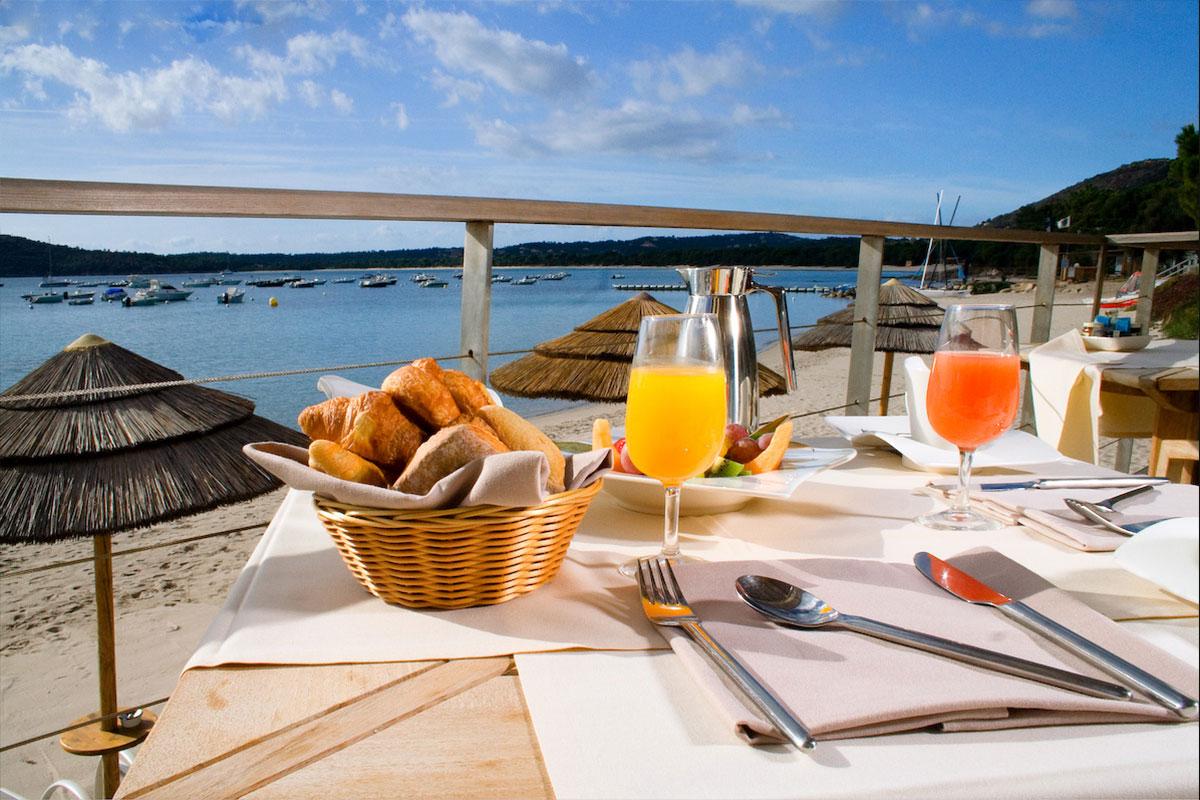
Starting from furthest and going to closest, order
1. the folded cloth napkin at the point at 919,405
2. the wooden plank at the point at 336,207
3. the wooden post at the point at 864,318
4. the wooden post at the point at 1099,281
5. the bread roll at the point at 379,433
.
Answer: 1. the wooden post at the point at 864,318
2. the wooden plank at the point at 336,207
3. the folded cloth napkin at the point at 919,405
4. the bread roll at the point at 379,433
5. the wooden post at the point at 1099,281

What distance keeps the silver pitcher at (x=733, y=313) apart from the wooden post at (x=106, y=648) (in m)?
1.52

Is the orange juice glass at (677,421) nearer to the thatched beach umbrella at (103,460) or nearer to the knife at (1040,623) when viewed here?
the knife at (1040,623)

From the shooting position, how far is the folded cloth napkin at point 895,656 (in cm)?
37

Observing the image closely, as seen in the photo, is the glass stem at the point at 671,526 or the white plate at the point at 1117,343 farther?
the glass stem at the point at 671,526

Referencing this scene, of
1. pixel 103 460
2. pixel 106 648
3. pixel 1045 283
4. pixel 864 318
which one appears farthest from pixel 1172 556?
pixel 864 318

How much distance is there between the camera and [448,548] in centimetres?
52

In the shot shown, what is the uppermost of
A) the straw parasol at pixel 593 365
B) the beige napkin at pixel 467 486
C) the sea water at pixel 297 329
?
the beige napkin at pixel 467 486

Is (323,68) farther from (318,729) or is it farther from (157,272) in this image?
(318,729)

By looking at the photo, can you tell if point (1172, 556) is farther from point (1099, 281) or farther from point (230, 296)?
point (230, 296)

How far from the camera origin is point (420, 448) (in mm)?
557

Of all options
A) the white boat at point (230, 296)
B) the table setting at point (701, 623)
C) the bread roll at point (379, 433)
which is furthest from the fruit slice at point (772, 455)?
the white boat at point (230, 296)

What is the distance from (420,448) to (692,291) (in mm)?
571

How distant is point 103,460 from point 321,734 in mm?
1652

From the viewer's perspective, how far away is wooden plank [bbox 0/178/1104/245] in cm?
118
